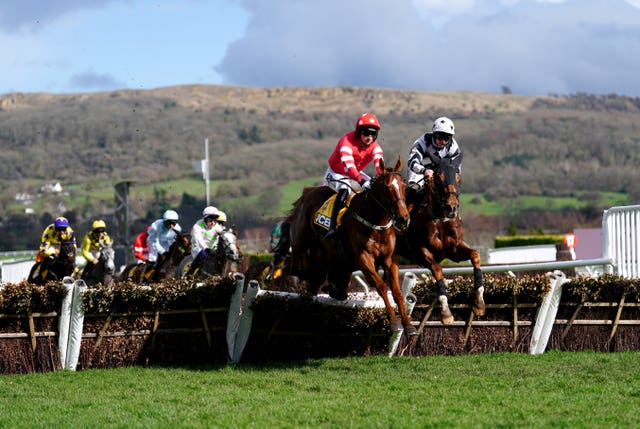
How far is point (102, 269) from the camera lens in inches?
724

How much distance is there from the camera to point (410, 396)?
316 inches

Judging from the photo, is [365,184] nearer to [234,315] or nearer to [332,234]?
[332,234]

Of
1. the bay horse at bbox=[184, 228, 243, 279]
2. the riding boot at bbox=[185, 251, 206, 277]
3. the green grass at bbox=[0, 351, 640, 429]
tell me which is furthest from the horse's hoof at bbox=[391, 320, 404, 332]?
the riding boot at bbox=[185, 251, 206, 277]

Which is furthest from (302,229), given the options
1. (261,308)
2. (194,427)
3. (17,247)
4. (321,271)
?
(17,247)

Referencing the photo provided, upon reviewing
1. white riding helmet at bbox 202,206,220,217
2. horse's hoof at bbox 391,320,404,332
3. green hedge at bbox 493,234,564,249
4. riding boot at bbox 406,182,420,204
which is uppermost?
riding boot at bbox 406,182,420,204

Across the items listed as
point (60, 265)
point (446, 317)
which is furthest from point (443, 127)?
point (60, 265)

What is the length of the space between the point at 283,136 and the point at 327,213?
118 metres

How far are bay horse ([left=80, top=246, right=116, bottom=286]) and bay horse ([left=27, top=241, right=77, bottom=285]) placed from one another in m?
1.62

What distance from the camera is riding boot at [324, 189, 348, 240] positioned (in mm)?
11062

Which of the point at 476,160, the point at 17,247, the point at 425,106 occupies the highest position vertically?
the point at 425,106

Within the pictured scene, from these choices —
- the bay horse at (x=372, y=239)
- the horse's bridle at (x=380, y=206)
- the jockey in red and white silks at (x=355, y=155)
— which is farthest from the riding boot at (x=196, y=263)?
the horse's bridle at (x=380, y=206)

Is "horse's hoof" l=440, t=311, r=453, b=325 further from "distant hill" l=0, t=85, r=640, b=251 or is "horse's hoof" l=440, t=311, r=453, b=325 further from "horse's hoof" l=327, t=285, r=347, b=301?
"distant hill" l=0, t=85, r=640, b=251

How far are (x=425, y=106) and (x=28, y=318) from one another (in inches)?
5428

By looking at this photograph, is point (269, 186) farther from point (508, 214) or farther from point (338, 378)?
point (338, 378)
